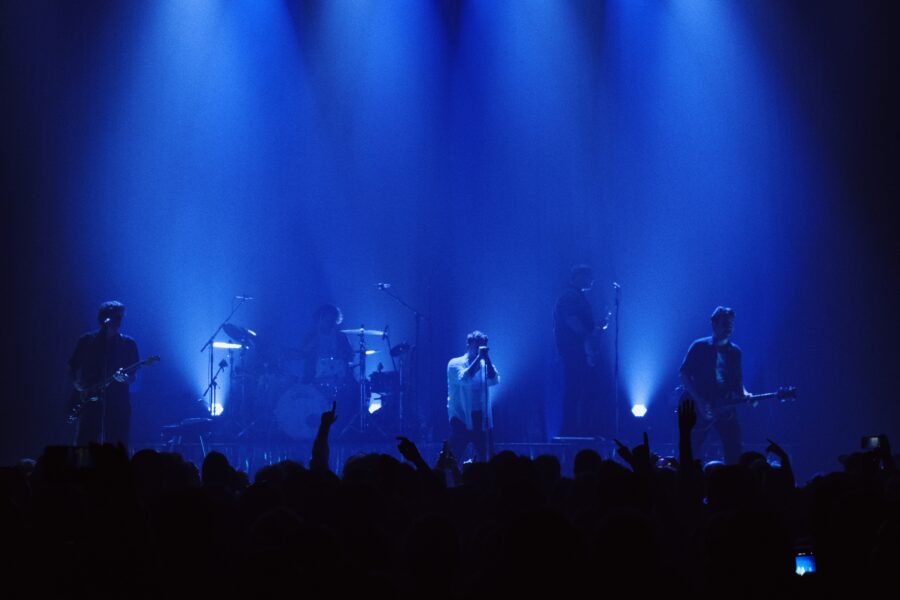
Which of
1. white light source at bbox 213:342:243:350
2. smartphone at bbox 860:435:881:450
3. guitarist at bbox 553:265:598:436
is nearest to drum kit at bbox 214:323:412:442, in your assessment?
white light source at bbox 213:342:243:350

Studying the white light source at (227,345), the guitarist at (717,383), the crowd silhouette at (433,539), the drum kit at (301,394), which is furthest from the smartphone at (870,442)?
the white light source at (227,345)

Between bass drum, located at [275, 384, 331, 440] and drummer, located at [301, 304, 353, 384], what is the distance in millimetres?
212

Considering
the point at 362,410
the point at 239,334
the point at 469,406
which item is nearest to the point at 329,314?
the point at 239,334

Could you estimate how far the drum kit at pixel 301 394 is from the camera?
14352mm

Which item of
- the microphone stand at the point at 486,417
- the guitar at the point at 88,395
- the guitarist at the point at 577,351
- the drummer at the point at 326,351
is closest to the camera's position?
the guitar at the point at 88,395

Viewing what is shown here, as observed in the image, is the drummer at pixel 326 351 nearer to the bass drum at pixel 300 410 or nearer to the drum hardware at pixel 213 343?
the bass drum at pixel 300 410

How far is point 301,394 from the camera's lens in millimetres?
14406

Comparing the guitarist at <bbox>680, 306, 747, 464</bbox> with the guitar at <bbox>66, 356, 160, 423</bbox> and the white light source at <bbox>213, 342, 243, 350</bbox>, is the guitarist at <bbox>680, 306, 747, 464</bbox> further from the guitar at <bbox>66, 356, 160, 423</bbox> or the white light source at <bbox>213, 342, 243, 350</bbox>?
the white light source at <bbox>213, 342, 243, 350</bbox>

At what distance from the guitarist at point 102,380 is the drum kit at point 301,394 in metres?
A: 4.12

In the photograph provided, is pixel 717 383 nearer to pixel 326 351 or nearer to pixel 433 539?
pixel 326 351

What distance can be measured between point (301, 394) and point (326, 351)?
719mm

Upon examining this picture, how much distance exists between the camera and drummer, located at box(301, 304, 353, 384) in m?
14.5

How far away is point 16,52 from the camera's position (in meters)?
14.3

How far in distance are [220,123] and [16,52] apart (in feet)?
10.7
